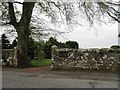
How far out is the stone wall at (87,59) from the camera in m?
19.3

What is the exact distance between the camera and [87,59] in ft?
66.1

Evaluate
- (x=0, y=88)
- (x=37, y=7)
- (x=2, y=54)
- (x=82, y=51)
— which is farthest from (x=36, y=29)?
(x=0, y=88)

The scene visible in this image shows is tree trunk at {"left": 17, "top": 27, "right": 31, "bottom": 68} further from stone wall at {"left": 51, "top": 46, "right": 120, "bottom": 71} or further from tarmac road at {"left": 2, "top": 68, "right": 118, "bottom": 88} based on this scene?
tarmac road at {"left": 2, "top": 68, "right": 118, "bottom": 88}

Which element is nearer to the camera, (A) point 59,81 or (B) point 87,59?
(A) point 59,81

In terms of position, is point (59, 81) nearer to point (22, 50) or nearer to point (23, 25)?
point (22, 50)

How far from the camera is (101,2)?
22031 mm

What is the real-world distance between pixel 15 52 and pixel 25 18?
3.01 m

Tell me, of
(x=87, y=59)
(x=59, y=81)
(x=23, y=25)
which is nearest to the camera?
(x=59, y=81)

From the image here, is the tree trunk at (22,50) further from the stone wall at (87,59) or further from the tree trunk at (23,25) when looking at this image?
the stone wall at (87,59)

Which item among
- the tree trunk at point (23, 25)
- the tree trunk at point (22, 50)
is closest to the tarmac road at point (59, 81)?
the tree trunk at point (22, 50)

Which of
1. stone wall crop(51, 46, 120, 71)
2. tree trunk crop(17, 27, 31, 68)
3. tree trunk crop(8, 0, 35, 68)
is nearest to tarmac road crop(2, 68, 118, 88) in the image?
stone wall crop(51, 46, 120, 71)

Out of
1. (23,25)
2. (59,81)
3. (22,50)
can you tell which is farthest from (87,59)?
(23,25)

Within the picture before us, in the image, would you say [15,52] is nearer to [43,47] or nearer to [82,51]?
[82,51]

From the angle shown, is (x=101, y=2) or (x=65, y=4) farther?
(x=65, y=4)
